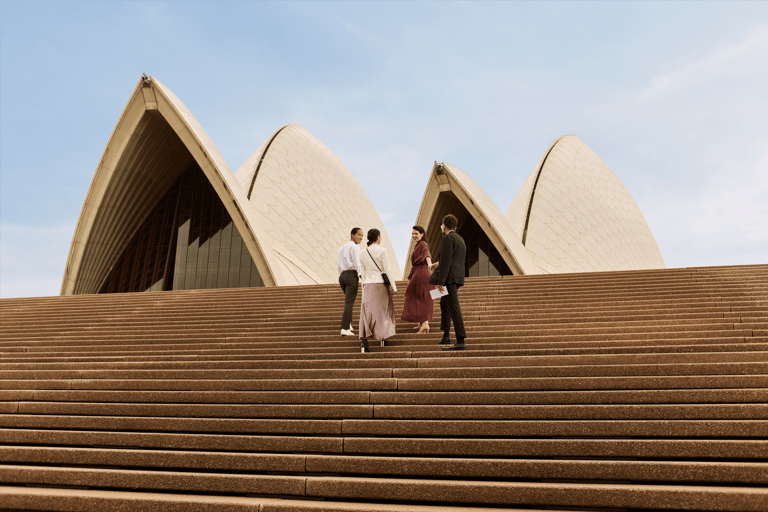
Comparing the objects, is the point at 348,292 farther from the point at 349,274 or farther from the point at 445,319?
the point at 445,319

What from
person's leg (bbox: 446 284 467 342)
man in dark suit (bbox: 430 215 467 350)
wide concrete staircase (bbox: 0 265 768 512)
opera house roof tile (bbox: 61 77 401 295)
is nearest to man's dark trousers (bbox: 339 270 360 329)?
wide concrete staircase (bbox: 0 265 768 512)

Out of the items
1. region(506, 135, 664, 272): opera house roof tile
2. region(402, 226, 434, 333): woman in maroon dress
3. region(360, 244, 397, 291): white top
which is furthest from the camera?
region(506, 135, 664, 272): opera house roof tile

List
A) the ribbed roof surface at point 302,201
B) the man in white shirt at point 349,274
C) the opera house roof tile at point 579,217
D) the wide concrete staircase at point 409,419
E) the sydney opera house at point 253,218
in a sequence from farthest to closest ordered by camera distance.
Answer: the opera house roof tile at point 579,217, the ribbed roof surface at point 302,201, the sydney opera house at point 253,218, the man in white shirt at point 349,274, the wide concrete staircase at point 409,419

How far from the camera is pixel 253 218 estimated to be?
14.3 m

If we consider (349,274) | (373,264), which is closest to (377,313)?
(373,264)

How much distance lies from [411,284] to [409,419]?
2089mm

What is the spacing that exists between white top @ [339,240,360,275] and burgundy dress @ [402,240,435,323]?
612 mm

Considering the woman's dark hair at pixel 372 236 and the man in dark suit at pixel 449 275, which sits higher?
the woman's dark hair at pixel 372 236

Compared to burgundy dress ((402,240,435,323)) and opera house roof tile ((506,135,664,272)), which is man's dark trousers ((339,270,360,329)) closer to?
burgundy dress ((402,240,435,323))

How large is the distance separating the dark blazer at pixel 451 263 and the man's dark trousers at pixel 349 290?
1104 millimetres

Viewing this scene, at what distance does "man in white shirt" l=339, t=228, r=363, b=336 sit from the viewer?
5285 mm

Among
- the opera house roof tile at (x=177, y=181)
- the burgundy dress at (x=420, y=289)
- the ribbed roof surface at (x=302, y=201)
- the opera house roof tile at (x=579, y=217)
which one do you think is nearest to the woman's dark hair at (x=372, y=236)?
the burgundy dress at (x=420, y=289)

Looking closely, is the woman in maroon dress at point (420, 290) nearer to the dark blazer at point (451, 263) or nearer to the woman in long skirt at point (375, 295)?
the woman in long skirt at point (375, 295)

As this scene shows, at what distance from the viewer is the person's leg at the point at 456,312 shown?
4.41 metres
